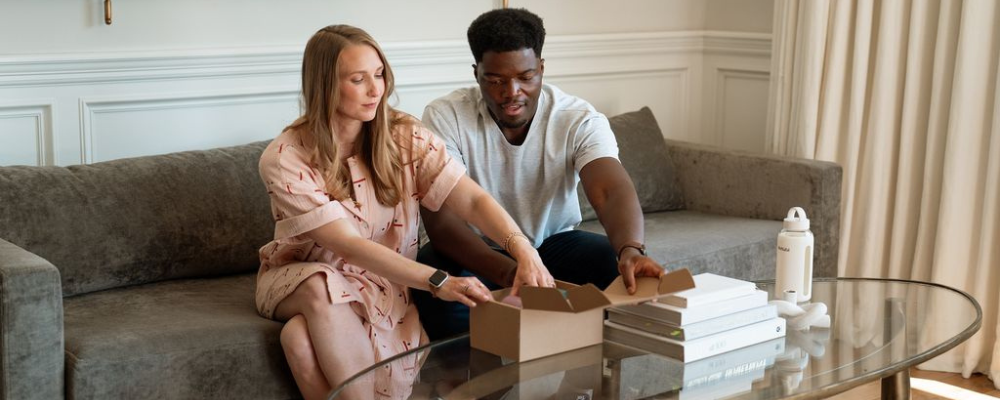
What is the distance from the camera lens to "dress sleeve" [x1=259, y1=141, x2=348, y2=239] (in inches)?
84.2

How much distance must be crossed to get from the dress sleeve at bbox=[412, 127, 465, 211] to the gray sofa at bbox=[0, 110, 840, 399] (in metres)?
0.40

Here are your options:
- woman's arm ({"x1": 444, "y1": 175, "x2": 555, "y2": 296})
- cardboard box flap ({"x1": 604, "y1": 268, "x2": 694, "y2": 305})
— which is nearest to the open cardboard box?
cardboard box flap ({"x1": 604, "y1": 268, "x2": 694, "y2": 305})

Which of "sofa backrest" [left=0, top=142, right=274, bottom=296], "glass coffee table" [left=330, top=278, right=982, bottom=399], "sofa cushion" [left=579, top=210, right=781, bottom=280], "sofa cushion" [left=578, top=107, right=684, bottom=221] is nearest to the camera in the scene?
"glass coffee table" [left=330, top=278, right=982, bottom=399]

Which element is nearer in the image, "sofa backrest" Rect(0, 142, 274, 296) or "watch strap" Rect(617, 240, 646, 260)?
"watch strap" Rect(617, 240, 646, 260)

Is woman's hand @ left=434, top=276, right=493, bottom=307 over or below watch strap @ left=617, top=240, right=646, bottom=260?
below

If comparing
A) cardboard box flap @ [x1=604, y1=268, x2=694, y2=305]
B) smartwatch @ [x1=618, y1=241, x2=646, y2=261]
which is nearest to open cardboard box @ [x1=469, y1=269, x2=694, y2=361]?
cardboard box flap @ [x1=604, y1=268, x2=694, y2=305]

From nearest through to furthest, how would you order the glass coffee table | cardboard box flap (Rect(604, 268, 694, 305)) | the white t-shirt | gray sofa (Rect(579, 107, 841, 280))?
the glass coffee table → cardboard box flap (Rect(604, 268, 694, 305)) → the white t-shirt → gray sofa (Rect(579, 107, 841, 280))

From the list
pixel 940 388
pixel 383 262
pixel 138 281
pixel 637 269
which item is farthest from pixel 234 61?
pixel 940 388

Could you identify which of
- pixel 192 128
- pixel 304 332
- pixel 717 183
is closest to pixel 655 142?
pixel 717 183

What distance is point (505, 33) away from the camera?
2.41m

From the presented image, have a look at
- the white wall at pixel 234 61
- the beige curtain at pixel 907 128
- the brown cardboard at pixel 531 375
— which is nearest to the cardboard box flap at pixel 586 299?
the brown cardboard at pixel 531 375

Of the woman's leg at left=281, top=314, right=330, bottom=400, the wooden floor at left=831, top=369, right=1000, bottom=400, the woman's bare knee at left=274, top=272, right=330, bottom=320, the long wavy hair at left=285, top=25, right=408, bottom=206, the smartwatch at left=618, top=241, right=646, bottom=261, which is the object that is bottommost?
the wooden floor at left=831, top=369, right=1000, bottom=400

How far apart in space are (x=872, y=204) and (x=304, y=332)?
6.07 ft

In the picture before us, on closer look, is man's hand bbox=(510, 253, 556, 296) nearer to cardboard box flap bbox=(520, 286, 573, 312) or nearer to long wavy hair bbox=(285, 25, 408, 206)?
cardboard box flap bbox=(520, 286, 573, 312)
